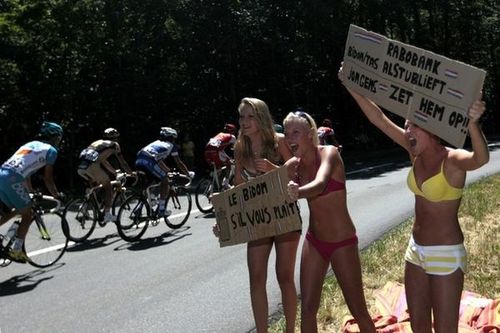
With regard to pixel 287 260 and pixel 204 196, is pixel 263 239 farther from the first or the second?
pixel 204 196

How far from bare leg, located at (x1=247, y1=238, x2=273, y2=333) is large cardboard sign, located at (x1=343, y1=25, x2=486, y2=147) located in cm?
141

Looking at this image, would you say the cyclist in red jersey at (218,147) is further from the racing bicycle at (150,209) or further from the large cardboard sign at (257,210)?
the large cardboard sign at (257,210)

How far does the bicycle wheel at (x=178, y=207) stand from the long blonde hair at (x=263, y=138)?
6.34 metres

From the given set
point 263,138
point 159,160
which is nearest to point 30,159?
point 159,160

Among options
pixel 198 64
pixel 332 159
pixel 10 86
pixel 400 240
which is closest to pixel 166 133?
pixel 400 240

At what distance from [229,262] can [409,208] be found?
5135 mm

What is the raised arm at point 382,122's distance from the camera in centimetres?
403

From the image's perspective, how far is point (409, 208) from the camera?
1180 centimetres

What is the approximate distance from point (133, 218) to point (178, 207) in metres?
1.47

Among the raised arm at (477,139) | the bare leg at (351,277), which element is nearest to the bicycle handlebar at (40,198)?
the bare leg at (351,277)

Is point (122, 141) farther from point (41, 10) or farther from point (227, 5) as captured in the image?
point (227, 5)

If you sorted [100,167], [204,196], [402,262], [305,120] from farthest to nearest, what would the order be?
[204,196]
[100,167]
[402,262]
[305,120]

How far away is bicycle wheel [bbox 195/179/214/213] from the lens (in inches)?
498

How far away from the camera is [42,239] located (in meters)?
8.85
